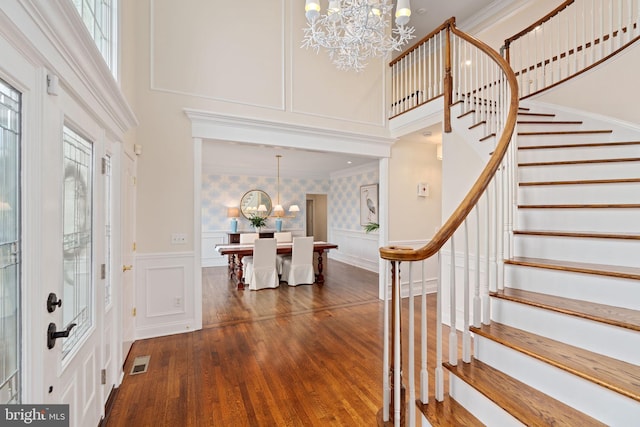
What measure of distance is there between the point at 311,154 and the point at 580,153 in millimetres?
4291

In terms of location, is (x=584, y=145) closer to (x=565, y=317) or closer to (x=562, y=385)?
(x=565, y=317)

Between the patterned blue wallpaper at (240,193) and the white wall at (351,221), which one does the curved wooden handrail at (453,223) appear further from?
the patterned blue wallpaper at (240,193)

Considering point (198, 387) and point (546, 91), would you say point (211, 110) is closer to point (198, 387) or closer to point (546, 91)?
point (198, 387)

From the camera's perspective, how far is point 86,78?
4.86 feet

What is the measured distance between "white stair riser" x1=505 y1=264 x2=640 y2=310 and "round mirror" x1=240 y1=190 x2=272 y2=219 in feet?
22.3

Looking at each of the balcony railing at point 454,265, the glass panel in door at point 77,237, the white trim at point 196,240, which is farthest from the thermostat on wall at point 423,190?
the glass panel in door at point 77,237

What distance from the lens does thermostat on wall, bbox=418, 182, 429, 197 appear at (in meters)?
4.85

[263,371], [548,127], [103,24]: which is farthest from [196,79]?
[548,127]

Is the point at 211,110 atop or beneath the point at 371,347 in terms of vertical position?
atop

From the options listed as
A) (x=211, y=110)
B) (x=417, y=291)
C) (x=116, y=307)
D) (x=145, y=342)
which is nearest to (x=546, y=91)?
(x=417, y=291)

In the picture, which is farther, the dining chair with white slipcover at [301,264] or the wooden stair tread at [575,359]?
the dining chair with white slipcover at [301,264]

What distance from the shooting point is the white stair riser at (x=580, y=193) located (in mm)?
2041

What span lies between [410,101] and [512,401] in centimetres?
398

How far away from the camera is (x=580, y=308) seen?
1.51 meters
